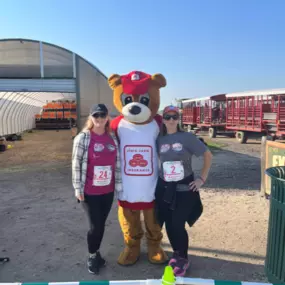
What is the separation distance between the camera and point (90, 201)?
279cm

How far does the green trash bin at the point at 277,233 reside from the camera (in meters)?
2.27

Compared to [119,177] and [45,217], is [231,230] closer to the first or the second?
[119,177]

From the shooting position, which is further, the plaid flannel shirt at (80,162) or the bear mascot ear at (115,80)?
the bear mascot ear at (115,80)

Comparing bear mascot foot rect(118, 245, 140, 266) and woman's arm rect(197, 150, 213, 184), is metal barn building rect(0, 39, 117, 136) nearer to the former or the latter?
bear mascot foot rect(118, 245, 140, 266)

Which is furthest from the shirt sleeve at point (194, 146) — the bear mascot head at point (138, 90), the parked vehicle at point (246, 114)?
the parked vehicle at point (246, 114)

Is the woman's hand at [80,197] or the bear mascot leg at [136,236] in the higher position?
the woman's hand at [80,197]

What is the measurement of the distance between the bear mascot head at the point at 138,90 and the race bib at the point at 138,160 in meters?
0.32

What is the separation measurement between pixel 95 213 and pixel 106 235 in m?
1.21

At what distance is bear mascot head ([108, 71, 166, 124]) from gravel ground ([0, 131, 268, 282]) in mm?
1644

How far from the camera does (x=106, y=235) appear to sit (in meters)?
3.89

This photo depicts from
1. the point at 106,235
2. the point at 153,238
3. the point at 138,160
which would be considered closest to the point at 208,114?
the point at 106,235

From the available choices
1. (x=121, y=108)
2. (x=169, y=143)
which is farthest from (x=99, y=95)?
(x=169, y=143)

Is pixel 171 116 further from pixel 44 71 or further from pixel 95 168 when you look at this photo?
pixel 44 71

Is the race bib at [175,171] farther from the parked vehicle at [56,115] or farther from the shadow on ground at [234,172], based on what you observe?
the parked vehicle at [56,115]
